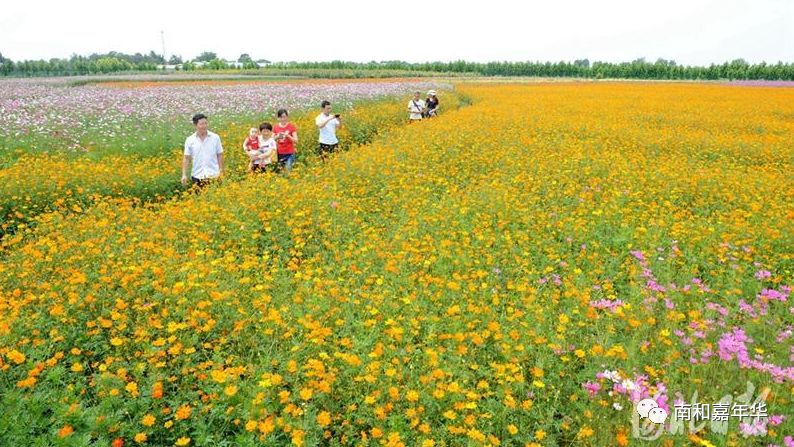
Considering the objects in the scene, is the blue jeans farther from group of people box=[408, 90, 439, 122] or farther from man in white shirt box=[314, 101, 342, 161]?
group of people box=[408, 90, 439, 122]

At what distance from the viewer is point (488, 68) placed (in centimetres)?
9256

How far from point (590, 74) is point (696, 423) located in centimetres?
8908

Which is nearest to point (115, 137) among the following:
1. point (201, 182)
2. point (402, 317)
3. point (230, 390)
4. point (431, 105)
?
point (201, 182)

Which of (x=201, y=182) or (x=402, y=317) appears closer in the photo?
(x=402, y=317)

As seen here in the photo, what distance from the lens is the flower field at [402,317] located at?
3.51 meters

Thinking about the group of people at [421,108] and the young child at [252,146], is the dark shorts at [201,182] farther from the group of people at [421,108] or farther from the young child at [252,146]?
the group of people at [421,108]

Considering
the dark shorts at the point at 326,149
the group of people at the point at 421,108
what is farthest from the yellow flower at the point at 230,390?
the group of people at the point at 421,108

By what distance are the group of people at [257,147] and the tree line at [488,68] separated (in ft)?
230

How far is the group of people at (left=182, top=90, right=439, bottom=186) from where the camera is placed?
872cm

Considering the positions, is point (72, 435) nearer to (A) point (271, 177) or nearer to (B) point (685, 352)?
(B) point (685, 352)

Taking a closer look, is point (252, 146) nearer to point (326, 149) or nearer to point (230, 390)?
point (326, 149)

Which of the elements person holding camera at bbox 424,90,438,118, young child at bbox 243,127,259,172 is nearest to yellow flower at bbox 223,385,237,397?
young child at bbox 243,127,259,172

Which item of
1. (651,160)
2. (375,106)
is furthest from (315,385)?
(375,106)

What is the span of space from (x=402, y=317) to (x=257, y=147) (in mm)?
6419
